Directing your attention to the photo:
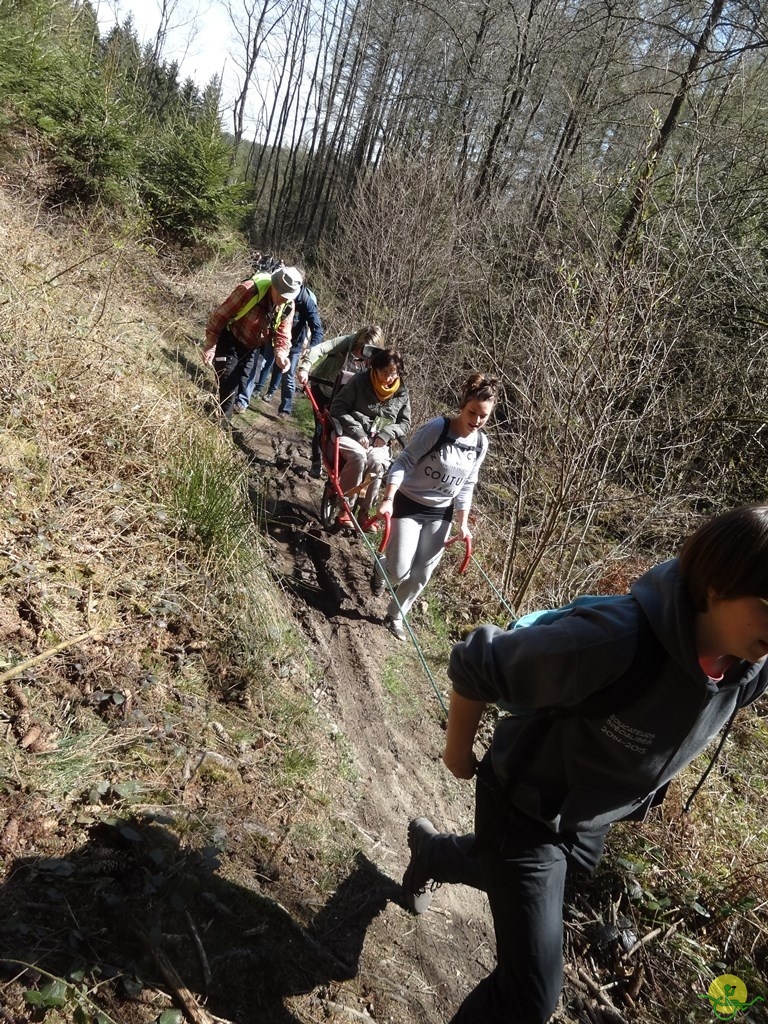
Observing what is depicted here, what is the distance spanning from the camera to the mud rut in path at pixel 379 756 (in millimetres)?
2764

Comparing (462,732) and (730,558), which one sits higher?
(730,558)

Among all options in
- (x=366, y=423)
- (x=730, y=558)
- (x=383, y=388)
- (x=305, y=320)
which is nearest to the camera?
(x=730, y=558)

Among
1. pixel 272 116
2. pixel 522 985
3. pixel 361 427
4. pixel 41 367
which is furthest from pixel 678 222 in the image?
pixel 272 116

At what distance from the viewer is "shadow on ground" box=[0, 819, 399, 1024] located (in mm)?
2104

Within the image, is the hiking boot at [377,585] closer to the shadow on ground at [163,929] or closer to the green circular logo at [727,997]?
the shadow on ground at [163,929]

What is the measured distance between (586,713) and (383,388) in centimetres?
428

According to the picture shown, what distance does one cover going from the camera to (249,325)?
21.5ft

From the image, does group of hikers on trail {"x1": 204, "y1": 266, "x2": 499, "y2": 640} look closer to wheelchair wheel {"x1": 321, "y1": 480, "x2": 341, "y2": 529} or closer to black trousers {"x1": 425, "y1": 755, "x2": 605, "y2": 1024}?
wheelchair wheel {"x1": 321, "y1": 480, "x2": 341, "y2": 529}

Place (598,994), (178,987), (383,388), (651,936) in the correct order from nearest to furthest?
(178,987), (598,994), (651,936), (383,388)

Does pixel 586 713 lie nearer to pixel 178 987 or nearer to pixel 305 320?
pixel 178 987

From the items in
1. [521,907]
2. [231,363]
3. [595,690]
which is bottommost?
[521,907]

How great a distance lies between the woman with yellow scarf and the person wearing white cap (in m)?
1.14

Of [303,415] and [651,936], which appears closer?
[651,936]

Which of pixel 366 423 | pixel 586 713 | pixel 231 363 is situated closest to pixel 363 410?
pixel 366 423
